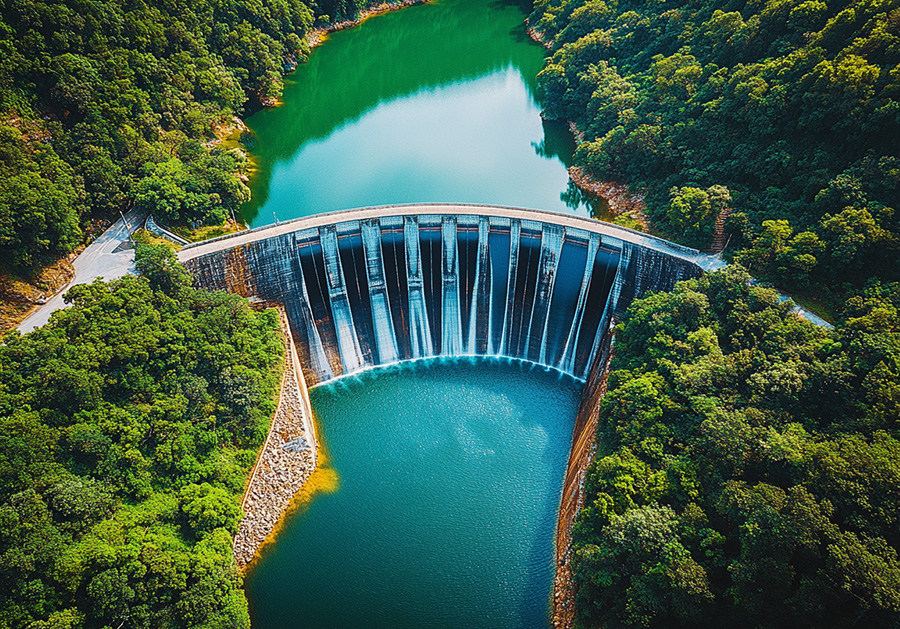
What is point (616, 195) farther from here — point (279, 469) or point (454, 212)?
point (279, 469)

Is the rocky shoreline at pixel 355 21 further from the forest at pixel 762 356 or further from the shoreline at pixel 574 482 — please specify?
the shoreline at pixel 574 482

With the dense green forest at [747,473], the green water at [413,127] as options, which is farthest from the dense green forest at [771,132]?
the green water at [413,127]

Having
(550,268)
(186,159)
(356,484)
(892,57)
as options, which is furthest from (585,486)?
(186,159)

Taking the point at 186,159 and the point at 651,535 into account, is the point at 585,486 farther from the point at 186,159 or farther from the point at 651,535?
the point at 186,159

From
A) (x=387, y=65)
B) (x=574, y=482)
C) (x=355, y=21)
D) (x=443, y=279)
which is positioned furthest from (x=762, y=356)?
(x=355, y=21)

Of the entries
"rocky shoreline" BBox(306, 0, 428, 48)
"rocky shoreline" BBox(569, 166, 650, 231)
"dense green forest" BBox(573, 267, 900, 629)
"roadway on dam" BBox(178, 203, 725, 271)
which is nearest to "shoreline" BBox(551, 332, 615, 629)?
"dense green forest" BBox(573, 267, 900, 629)

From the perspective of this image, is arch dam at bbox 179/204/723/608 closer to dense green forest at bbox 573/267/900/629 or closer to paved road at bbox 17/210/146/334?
paved road at bbox 17/210/146/334
